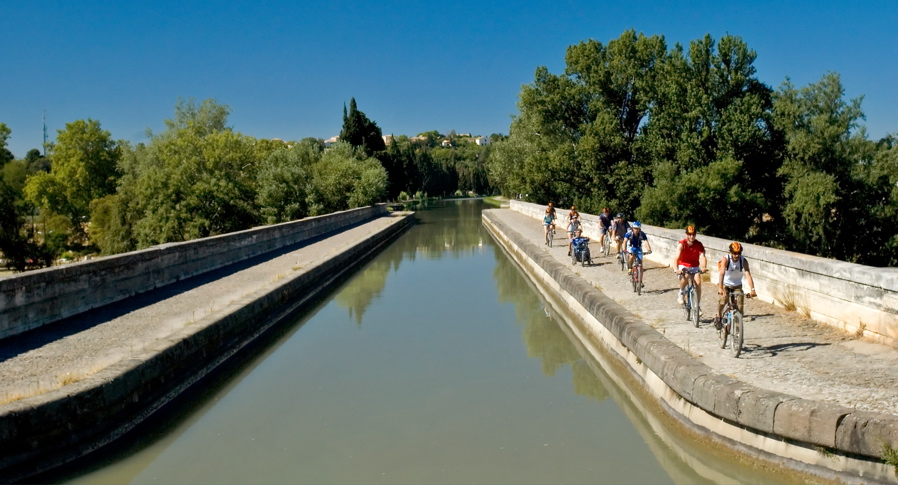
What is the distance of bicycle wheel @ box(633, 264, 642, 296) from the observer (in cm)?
1240

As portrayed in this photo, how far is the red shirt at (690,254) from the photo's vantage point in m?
9.66

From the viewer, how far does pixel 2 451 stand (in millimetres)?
5852

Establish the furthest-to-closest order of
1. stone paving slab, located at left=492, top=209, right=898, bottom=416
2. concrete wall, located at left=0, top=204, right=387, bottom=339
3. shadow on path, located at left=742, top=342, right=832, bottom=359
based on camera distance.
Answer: concrete wall, located at left=0, top=204, right=387, bottom=339 < shadow on path, located at left=742, top=342, right=832, bottom=359 < stone paving slab, located at left=492, top=209, right=898, bottom=416

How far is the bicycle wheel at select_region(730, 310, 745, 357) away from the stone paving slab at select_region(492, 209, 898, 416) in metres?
0.10

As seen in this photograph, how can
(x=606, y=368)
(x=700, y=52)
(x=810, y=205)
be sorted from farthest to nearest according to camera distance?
(x=700, y=52), (x=810, y=205), (x=606, y=368)

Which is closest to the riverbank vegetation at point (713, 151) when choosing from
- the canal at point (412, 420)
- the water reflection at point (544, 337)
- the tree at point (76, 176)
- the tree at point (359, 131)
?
the water reflection at point (544, 337)

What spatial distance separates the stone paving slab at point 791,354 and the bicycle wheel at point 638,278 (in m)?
0.51

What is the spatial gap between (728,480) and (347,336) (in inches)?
326

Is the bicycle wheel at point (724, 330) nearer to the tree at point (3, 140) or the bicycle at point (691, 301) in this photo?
the bicycle at point (691, 301)

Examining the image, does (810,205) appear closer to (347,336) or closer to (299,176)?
(347,336)

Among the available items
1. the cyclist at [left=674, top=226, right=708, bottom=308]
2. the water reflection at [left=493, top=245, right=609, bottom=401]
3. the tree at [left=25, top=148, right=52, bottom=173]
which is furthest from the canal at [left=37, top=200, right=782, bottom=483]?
the tree at [left=25, top=148, right=52, bottom=173]

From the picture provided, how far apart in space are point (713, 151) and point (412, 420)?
1197 inches

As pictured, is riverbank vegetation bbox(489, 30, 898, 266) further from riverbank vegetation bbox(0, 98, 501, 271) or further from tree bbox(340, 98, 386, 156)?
tree bbox(340, 98, 386, 156)

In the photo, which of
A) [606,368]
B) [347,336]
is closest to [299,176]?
[347,336]
